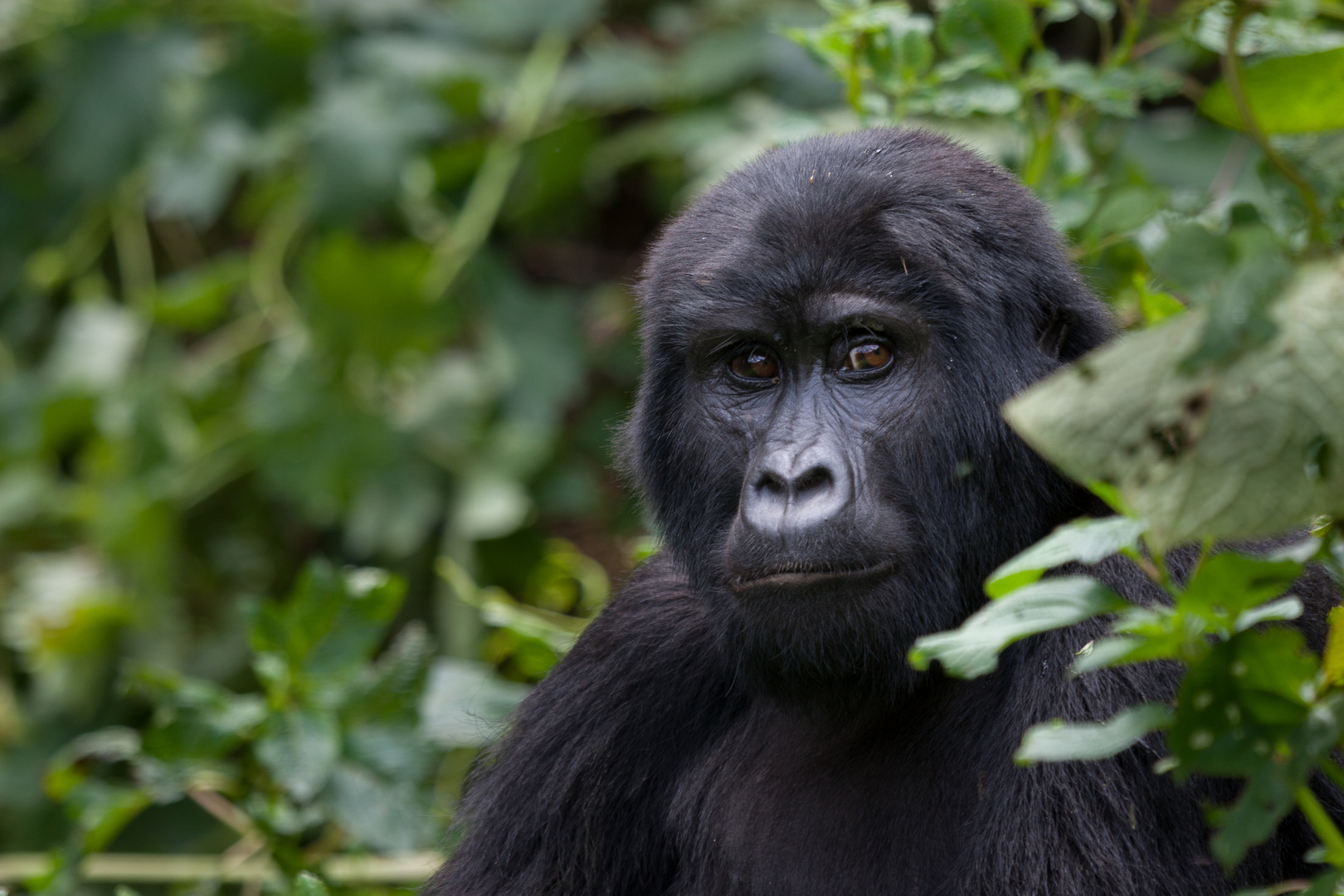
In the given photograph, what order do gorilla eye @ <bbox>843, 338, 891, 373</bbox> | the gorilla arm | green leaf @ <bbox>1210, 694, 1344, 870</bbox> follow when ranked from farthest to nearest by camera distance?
the gorilla arm
gorilla eye @ <bbox>843, 338, 891, 373</bbox>
green leaf @ <bbox>1210, 694, 1344, 870</bbox>

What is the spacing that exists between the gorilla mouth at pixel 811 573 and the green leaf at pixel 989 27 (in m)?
1.31

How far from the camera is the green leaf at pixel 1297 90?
2094mm

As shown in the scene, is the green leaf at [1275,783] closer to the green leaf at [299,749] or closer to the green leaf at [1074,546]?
the green leaf at [1074,546]

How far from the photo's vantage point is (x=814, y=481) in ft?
8.58

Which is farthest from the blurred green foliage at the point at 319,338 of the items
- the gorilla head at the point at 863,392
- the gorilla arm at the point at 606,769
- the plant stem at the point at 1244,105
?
the plant stem at the point at 1244,105

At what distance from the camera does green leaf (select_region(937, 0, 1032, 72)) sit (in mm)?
3209

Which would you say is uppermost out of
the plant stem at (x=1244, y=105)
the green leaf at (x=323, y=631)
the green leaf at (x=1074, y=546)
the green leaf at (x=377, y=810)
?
the plant stem at (x=1244, y=105)

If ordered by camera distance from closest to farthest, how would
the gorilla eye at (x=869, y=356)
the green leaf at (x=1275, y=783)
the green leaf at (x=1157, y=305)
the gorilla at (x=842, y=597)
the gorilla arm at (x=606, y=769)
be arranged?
the green leaf at (x=1275, y=783) < the gorilla at (x=842, y=597) < the green leaf at (x=1157, y=305) < the gorilla eye at (x=869, y=356) < the gorilla arm at (x=606, y=769)

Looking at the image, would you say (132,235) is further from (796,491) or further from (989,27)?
(796,491)

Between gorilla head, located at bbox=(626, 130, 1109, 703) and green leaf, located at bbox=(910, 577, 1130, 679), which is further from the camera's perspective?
gorilla head, located at bbox=(626, 130, 1109, 703)

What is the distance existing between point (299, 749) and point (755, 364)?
1429mm

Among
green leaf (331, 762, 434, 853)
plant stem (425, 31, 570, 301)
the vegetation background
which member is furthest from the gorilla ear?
plant stem (425, 31, 570, 301)

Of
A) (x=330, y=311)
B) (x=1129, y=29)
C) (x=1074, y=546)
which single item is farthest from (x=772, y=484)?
(x=330, y=311)

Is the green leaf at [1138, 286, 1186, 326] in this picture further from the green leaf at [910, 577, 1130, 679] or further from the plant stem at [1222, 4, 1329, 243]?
the green leaf at [910, 577, 1130, 679]
